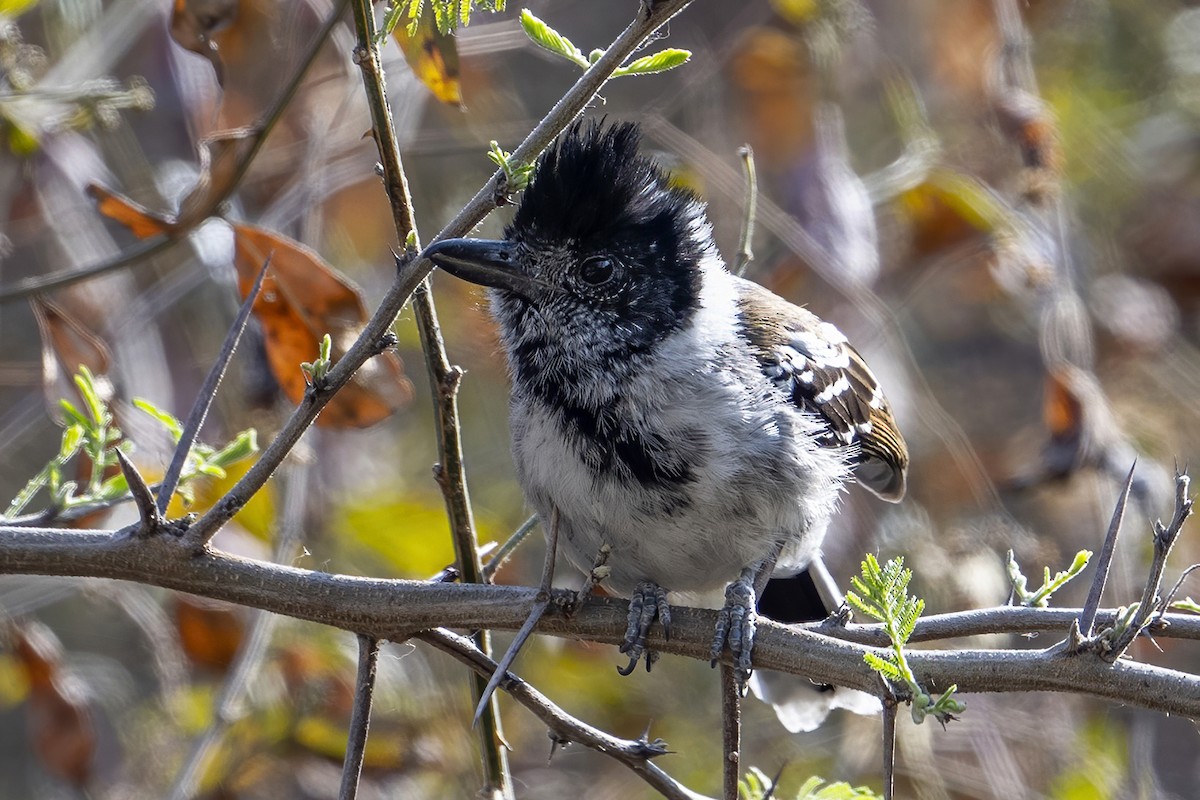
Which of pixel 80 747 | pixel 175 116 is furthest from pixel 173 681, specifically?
pixel 175 116

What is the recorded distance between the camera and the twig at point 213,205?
8.75ft

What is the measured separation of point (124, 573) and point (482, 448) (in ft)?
13.5

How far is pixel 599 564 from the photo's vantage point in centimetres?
223

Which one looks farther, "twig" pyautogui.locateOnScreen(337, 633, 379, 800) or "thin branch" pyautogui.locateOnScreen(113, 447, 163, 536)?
"twig" pyautogui.locateOnScreen(337, 633, 379, 800)

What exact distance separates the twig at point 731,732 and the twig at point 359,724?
63cm

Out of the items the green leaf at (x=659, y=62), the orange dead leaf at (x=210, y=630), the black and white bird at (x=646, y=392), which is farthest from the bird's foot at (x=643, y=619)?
the orange dead leaf at (x=210, y=630)

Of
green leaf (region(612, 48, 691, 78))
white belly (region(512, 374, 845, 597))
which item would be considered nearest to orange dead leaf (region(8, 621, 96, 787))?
white belly (region(512, 374, 845, 597))

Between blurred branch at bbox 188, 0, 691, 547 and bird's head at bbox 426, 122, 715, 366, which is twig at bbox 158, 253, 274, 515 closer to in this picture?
blurred branch at bbox 188, 0, 691, 547

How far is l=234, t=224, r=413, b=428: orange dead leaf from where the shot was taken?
120 inches

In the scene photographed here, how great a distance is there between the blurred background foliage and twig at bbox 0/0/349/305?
58 centimetres

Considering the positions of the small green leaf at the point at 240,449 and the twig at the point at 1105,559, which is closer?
the twig at the point at 1105,559

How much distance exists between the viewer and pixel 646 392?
2922mm

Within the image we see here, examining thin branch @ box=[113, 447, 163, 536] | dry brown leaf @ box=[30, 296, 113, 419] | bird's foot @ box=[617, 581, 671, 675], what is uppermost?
dry brown leaf @ box=[30, 296, 113, 419]

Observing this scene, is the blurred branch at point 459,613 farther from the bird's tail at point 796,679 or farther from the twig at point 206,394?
the bird's tail at point 796,679
